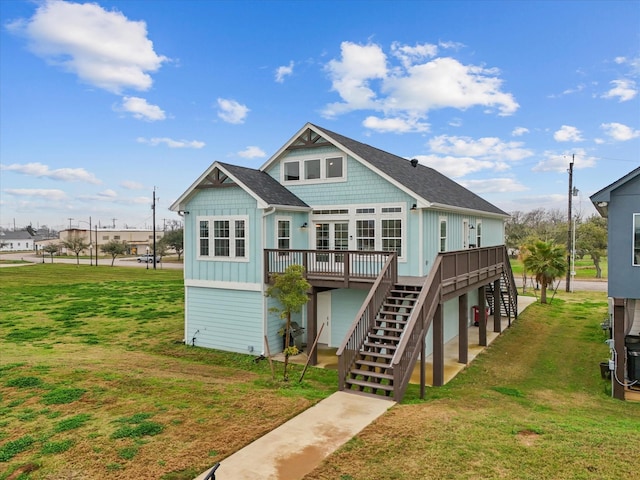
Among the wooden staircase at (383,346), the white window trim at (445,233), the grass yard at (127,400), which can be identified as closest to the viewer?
the grass yard at (127,400)

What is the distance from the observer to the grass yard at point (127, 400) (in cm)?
619

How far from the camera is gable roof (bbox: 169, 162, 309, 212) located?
1387 cm

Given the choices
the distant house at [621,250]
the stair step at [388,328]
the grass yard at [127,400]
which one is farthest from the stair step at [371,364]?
the distant house at [621,250]

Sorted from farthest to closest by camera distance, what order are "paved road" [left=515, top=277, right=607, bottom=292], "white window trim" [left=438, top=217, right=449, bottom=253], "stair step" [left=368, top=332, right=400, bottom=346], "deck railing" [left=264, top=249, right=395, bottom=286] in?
"paved road" [left=515, top=277, right=607, bottom=292] → "white window trim" [left=438, top=217, right=449, bottom=253] → "deck railing" [left=264, top=249, right=395, bottom=286] → "stair step" [left=368, top=332, right=400, bottom=346]

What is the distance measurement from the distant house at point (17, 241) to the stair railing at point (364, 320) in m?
135

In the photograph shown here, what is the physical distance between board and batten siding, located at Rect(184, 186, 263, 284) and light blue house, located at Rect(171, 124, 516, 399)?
0.12 feet

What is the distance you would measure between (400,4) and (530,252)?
54.3 feet

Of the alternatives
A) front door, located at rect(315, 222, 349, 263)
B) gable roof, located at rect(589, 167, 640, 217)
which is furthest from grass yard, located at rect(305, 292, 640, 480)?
front door, located at rect(315, 222, 349, 263)

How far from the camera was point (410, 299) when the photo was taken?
11.1m

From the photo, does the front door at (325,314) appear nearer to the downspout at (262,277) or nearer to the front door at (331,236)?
the front door at (331,236)

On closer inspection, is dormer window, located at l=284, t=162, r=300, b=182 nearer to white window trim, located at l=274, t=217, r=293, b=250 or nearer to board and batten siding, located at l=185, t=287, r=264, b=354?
white window trim, located at l=274, t=217, r=293, b=250

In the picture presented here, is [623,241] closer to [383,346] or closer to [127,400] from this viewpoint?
[383,346]

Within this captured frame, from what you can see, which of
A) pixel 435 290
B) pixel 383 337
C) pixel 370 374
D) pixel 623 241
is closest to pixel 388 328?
pixel 383 337

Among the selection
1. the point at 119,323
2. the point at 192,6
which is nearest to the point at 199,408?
the point at 119,323
